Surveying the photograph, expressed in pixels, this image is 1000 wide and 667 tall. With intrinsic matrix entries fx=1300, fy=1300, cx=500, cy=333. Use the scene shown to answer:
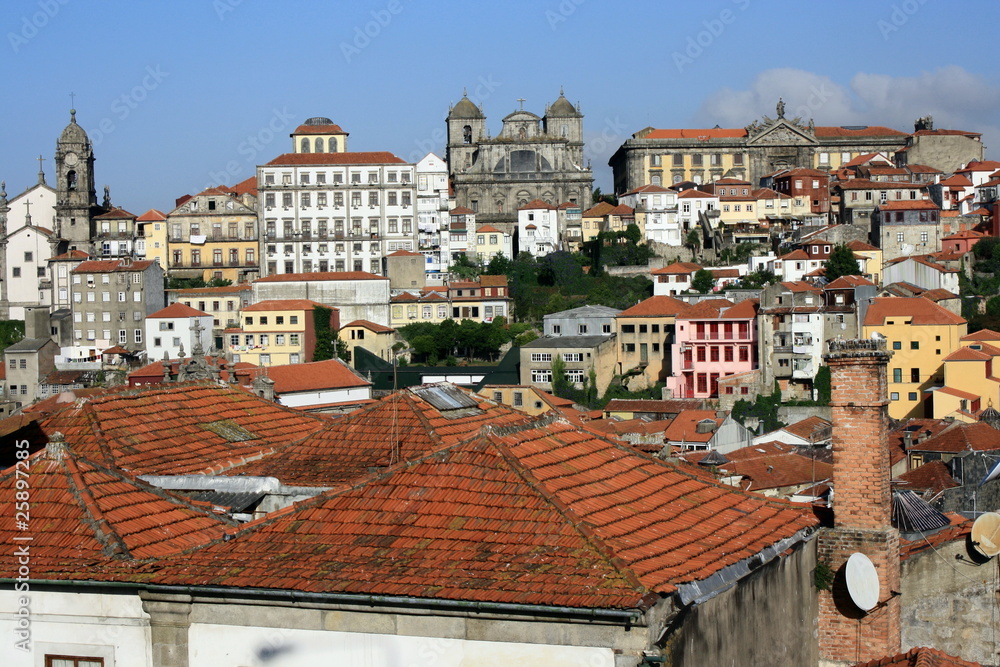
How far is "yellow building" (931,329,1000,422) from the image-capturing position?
61897 mm

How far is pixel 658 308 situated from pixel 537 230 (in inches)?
928

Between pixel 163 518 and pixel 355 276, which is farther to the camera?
pixel 355 276

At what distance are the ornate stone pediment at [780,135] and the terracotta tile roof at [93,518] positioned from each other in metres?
103

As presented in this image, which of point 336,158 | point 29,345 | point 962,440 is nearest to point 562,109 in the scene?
point 336,158

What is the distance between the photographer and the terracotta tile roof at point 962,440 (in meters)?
44.3

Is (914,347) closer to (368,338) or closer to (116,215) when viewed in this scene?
(368,338)

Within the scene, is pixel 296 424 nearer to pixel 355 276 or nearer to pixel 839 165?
pixel 355 276

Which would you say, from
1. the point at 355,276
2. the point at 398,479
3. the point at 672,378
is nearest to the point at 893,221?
the point at 672,378

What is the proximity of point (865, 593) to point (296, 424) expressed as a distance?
29.0ft

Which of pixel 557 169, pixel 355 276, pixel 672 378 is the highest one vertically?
pixel 557 169

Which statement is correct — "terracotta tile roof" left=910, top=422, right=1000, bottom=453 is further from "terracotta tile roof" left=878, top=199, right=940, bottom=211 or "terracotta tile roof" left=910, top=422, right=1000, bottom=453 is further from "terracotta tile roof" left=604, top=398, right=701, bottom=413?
"terracotta tile roof" left=878, top=199, right=940, bottom=211

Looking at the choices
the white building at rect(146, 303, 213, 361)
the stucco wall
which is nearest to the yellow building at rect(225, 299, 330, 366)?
the white building at rect(146, 303, 213, 361)

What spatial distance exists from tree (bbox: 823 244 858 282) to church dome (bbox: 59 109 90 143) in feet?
176

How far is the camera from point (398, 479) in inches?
463
